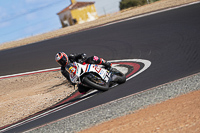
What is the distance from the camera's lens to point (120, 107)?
6.11 metres

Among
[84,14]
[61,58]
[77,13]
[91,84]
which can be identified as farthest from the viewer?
[84,14]

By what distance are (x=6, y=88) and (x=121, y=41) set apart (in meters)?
6.07

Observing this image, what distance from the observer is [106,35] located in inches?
654

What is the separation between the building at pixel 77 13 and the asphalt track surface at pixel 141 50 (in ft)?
101

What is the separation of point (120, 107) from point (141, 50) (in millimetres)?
6217

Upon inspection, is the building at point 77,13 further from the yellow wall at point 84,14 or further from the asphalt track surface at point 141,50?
the asphalt track surface at point 141,50

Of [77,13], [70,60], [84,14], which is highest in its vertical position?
[70,60]

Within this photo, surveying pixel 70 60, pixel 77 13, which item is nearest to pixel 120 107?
pixel 70 60

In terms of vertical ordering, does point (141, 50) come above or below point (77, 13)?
below

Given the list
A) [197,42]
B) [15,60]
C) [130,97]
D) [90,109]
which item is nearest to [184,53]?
[197,42]

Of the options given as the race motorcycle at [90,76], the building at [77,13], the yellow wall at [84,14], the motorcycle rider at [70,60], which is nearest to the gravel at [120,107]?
the race motorcycle at [90,76]

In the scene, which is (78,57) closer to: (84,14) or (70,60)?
(70,60)

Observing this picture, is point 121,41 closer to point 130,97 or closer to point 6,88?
point 6,88

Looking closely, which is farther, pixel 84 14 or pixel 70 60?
pixel 84 14
